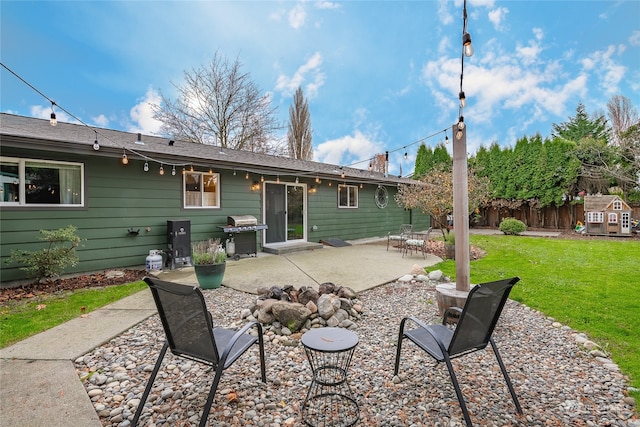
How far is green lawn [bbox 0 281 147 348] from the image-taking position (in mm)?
3006

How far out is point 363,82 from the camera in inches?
555

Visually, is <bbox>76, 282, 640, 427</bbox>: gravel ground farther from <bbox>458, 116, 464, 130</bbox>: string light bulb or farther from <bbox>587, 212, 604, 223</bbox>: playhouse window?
<bbox>587, 212, 604, 223</bbox>: playhouse window

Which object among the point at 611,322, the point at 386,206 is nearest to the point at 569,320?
the point at 611,322

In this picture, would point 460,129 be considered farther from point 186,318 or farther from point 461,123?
point 186,318

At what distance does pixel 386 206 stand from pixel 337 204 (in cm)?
290

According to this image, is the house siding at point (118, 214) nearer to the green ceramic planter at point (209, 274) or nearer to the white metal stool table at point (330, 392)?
the green ceramic planter at point (209, 274)

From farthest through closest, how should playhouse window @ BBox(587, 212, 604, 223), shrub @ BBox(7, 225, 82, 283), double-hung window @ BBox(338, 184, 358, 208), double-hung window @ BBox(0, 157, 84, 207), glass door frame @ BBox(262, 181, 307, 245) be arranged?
playhouse window @ BBox(587, 212, 604, 223), double-hung window @ BBox(338, 184, 358, 208), glass door frame @ BBox(262, 181, 307, 245), double-hung window @ BBox(0, 157, 84, 207), shrub @ BBox(7, 225, 82, 283)

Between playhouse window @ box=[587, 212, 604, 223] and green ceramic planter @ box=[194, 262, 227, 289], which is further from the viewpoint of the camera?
playhouse window @ box=[587, 212, 604, 223]

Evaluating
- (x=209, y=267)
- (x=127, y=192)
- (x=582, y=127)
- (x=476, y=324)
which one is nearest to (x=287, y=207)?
(x=127, y=192)

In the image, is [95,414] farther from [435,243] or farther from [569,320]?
[435,243]

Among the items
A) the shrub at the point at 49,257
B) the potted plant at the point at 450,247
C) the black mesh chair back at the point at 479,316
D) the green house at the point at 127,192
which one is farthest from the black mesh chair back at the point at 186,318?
the potted plant at the point at 450,247

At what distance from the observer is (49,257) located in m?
4.67

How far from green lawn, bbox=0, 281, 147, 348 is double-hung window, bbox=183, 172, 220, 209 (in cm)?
250

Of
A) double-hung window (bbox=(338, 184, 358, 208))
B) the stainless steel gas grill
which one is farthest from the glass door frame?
double-hung window (bbox=(338, 184, 358, 208))
